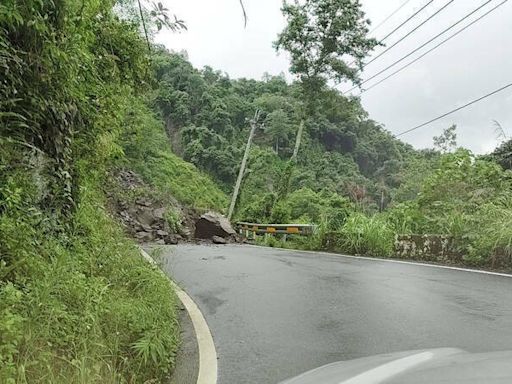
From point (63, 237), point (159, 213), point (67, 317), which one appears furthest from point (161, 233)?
point (67, 317)

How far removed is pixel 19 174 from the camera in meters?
5.10

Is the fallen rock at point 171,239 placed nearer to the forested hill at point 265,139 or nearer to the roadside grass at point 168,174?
the roadside grass at point 168,174

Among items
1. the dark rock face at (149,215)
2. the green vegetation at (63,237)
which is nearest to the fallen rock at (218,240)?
the dark rock face at (149,215)

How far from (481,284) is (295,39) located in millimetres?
26776

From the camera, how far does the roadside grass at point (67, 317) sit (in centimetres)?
358

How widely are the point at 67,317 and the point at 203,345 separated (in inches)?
73.4

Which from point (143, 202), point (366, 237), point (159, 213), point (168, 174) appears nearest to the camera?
point (366, 237)

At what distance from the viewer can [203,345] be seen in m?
5.57

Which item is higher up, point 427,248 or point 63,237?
point 427,248

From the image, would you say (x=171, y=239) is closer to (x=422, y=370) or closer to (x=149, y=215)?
(x=149, y=215)

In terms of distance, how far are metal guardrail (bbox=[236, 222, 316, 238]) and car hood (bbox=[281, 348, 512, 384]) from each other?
49.1ft

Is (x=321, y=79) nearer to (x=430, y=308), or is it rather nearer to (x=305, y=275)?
(x=305, y=275)

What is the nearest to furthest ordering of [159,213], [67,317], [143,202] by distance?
[67,317] < [159,213] < [143,202]

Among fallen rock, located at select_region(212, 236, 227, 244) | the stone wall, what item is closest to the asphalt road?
the stone wall
